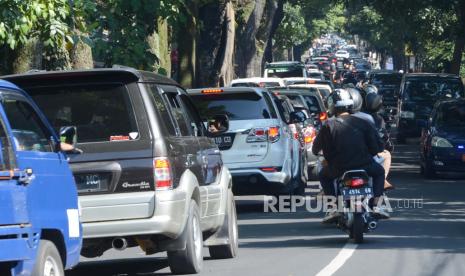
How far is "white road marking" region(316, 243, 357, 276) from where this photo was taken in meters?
11.7

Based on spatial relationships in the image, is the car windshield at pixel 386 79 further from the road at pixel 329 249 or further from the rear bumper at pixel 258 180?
the rear bumper at pixel 258 180

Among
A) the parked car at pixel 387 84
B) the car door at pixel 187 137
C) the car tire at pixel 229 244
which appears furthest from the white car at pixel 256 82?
the car door at pixel 187 137

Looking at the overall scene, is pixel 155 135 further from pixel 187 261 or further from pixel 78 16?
pixel 78 16

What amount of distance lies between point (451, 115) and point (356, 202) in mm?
12444

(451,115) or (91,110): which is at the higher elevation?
(91,110)

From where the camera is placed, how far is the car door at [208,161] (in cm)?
1217

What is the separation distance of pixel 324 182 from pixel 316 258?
1.93m

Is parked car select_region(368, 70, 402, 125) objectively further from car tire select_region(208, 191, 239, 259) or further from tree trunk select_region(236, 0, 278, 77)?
car tire select_region(208, 191, 239, 259)

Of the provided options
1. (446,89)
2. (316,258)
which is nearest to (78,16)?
(316,258)

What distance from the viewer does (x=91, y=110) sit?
36.0 ft

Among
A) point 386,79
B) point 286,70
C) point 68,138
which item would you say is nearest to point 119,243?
point 68,138

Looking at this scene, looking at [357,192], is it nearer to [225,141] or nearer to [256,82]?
[225,141]

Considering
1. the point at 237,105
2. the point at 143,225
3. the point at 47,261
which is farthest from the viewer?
the point at 237,105

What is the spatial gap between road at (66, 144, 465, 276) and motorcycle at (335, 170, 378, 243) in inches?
8.8
